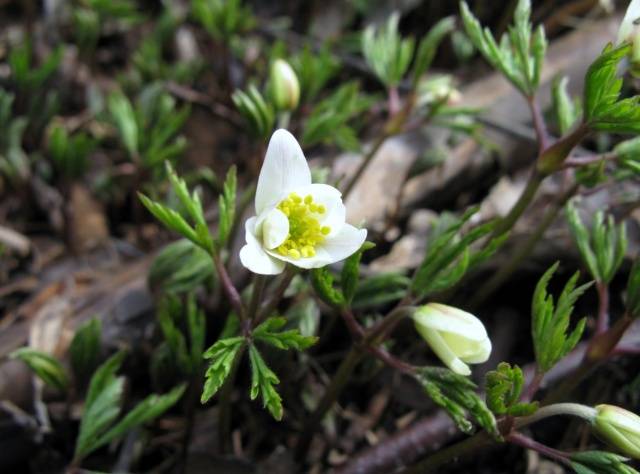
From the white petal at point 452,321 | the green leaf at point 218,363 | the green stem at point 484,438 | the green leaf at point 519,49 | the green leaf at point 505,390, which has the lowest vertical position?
the green stem at point 484,438

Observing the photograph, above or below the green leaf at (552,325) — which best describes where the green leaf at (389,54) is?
above

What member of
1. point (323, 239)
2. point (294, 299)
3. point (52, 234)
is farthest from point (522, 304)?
point (52, 234)

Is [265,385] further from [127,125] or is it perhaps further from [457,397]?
[127,125]

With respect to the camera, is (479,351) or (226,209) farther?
(226,209)

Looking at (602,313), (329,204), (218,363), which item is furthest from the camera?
(602,313)

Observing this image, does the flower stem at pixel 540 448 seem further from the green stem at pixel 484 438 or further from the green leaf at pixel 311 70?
the green leaf at pixel 311 70

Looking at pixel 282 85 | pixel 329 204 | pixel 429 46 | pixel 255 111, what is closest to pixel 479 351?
pixel 329 204

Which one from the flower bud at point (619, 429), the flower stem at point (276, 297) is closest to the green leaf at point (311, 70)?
the flower stem at point (276, 297)
